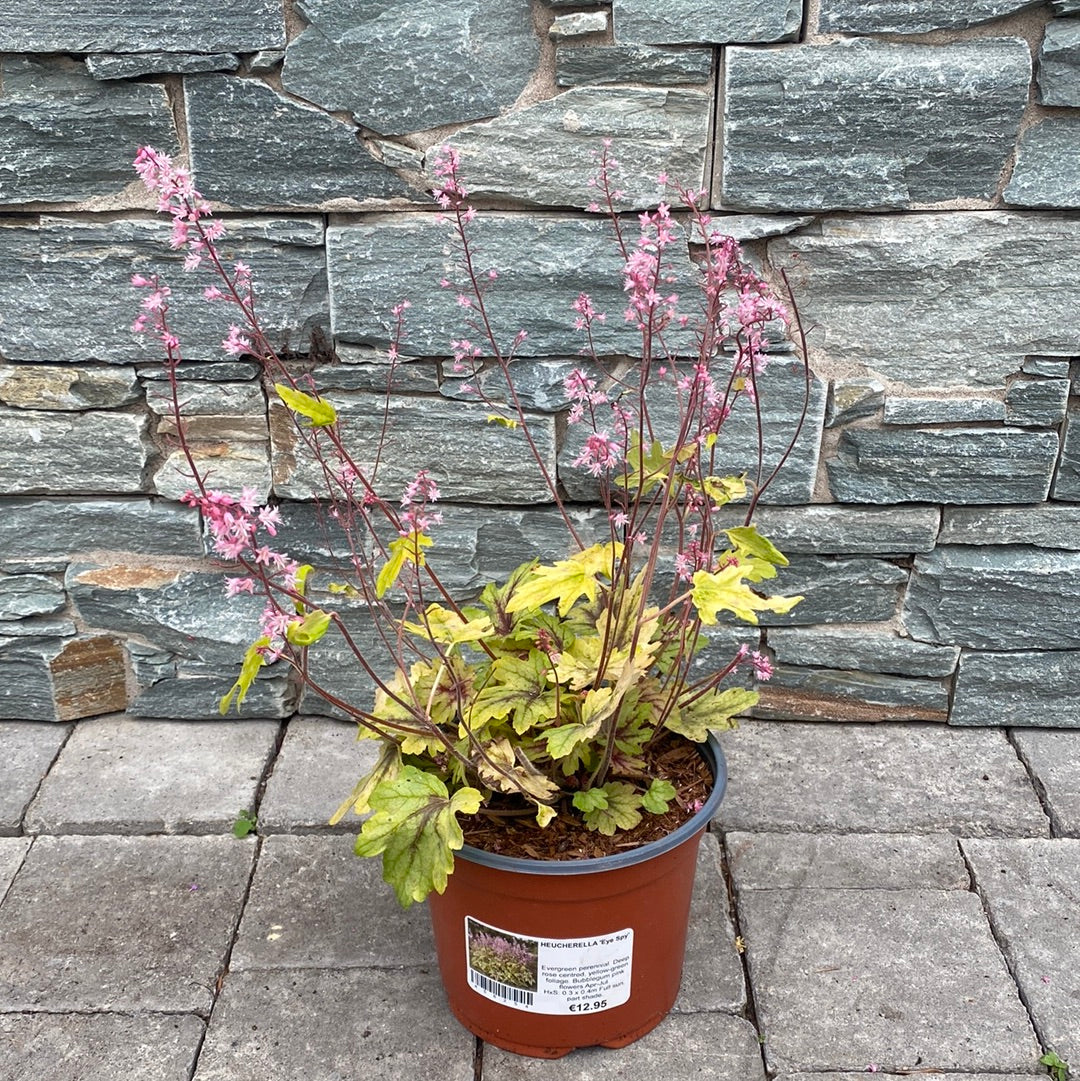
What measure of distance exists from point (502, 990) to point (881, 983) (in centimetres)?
69

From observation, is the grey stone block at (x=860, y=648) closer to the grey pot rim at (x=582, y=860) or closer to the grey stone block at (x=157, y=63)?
the grey pot rim at (x=582, y=860)

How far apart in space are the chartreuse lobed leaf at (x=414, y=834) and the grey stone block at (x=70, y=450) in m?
1.16

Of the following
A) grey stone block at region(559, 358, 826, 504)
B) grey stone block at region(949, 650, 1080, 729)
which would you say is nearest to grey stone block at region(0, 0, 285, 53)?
grey stone block at region(559, 358, 826, 504)

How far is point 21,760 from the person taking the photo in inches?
98.6

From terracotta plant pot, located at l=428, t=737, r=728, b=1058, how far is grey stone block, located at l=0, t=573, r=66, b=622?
1248 mm

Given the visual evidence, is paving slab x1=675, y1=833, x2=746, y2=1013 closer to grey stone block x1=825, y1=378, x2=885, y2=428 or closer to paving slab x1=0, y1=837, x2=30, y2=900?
grey stone block x1=825, y1=378, x2=885, y2=428

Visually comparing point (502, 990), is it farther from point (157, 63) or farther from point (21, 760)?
point (157, 63)

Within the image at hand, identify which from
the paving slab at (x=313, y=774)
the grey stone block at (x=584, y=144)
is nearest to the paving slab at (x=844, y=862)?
the paving slab at (x=313, y=774)

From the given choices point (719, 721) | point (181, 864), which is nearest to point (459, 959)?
point (719, 721)

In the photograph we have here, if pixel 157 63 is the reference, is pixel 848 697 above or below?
below

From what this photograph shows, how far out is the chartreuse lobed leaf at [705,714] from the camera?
1799 mm

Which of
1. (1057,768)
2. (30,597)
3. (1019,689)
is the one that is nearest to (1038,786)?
(1057,768)

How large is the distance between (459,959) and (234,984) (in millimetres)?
450

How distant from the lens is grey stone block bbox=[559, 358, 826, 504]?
2.27 metres
